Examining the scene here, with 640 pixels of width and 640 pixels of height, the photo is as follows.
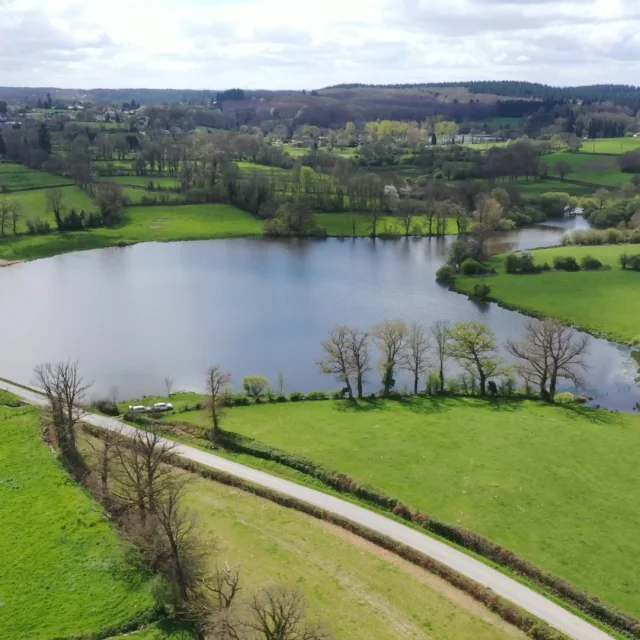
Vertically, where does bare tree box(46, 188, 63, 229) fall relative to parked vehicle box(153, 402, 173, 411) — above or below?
above

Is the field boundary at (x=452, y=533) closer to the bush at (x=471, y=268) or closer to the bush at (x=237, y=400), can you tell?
the bush at (x=237, y=400)

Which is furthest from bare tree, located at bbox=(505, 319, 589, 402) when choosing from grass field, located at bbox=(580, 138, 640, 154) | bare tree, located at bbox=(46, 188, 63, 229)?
grass field, located at bbox=(580, 138, 640, 154)

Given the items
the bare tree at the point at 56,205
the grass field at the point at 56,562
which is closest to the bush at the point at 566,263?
the grass field at the point at 56,562

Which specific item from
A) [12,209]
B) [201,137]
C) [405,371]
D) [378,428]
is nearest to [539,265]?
[405,371]

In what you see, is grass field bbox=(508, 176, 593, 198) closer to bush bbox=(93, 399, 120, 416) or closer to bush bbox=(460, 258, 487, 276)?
bush bbox=(460, 258, 487, 276)

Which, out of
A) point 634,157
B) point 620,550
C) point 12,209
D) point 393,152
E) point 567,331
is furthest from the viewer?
point 393,152

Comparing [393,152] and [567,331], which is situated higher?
[393,152]

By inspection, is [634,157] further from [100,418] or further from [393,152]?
[100,418]

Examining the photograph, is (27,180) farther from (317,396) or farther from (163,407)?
(317,396)
